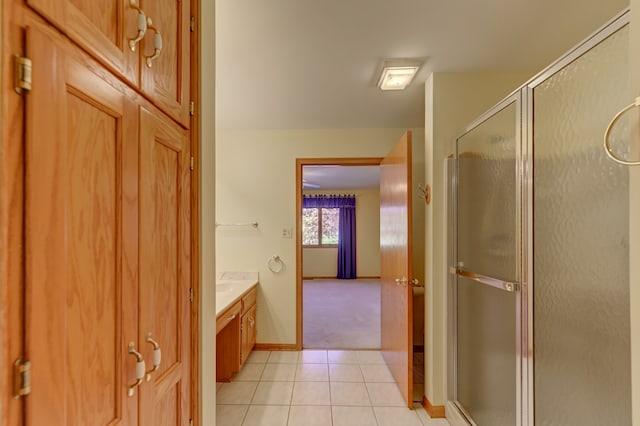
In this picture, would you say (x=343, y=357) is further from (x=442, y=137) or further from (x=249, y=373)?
(x=442, y=137)

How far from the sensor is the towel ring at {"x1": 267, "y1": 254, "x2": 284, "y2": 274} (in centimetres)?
314

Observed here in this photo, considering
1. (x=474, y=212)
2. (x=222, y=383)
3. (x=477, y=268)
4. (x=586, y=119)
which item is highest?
(x=586, y=119)

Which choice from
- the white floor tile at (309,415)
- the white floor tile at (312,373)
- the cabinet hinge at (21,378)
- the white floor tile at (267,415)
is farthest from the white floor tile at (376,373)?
the cabinet hinge at (21,378)

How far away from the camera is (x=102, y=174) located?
68 cm

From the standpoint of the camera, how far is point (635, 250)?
2.17ft

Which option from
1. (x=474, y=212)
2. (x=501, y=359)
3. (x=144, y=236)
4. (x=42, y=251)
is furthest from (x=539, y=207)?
(x=42, y=251)

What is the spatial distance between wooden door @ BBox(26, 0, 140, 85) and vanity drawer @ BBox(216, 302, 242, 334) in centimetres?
164

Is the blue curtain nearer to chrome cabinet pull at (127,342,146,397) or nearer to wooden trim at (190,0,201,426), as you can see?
wooden trim at (190,0,201,426)

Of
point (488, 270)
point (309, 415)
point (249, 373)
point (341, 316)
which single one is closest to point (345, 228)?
point (341, 316)

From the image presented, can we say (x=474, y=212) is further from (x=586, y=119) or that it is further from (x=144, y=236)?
(x=144, y=236)

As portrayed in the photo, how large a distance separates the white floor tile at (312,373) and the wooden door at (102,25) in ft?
8.34

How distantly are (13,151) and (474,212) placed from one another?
195cm

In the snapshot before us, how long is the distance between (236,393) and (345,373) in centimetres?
95

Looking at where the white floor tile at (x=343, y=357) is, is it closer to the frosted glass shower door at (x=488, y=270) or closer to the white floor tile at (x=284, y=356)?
the white floor tile at (x=284, y=356)
